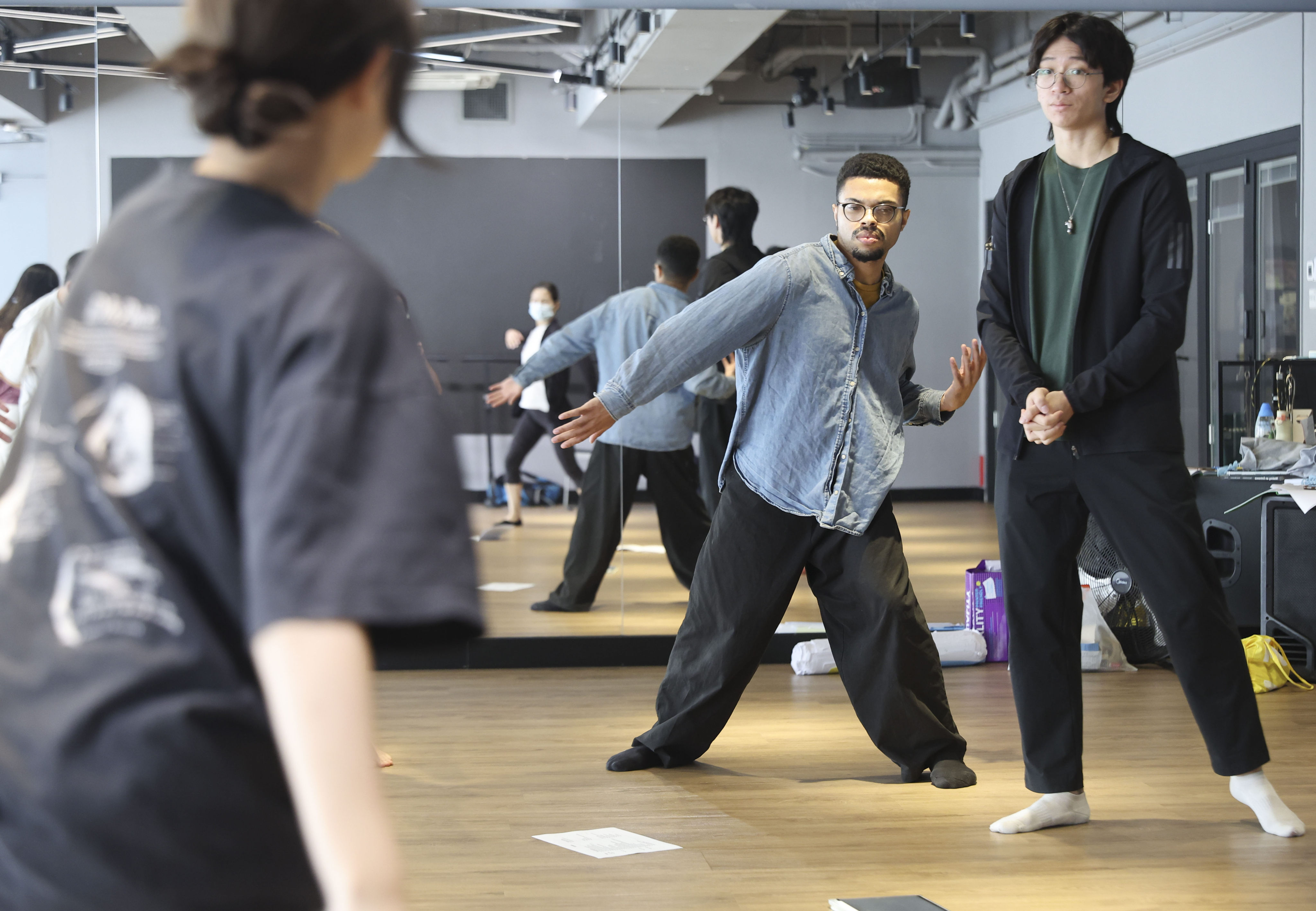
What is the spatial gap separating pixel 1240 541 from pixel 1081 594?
9.22ft

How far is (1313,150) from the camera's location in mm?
6441

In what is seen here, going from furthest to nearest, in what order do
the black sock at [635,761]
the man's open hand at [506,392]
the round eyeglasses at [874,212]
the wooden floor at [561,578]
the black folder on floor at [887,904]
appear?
the wooden floor at [561,578] < the man's open hand at [506,392] < the black sock at [635,761] < the round eyeglasses at [874,212] < the black folder on floor at [887,904]

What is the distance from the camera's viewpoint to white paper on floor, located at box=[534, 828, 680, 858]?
2.96 metres

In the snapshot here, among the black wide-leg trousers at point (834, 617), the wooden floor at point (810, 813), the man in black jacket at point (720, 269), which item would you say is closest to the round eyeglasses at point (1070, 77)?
the black wide-leg trousers at point (834, 617)

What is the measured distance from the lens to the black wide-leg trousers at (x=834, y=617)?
3.45 meters

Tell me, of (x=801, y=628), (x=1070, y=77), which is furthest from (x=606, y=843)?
(x=801, y=628)

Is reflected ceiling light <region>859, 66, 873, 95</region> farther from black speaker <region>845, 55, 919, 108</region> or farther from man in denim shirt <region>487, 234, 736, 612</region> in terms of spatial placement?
man in denim shirt <region>487, 234, 736, 612</region>

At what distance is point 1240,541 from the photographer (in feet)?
18.0

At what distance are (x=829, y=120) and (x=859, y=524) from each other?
257 centimetres

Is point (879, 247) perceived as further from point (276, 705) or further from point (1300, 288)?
point (1300, 288)

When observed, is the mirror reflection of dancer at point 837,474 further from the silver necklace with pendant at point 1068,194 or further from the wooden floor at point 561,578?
the wooden floor at point 561,578

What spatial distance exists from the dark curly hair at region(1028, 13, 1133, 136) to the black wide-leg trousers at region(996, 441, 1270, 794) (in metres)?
0.78

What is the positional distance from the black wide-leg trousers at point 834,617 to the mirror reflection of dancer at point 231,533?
2.76 metres

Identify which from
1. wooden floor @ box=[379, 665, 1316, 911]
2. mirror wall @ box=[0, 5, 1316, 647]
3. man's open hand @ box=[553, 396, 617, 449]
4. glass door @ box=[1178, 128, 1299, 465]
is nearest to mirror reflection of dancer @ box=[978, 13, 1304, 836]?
wooden floor @ box=[379, 665, 1316, 911]
